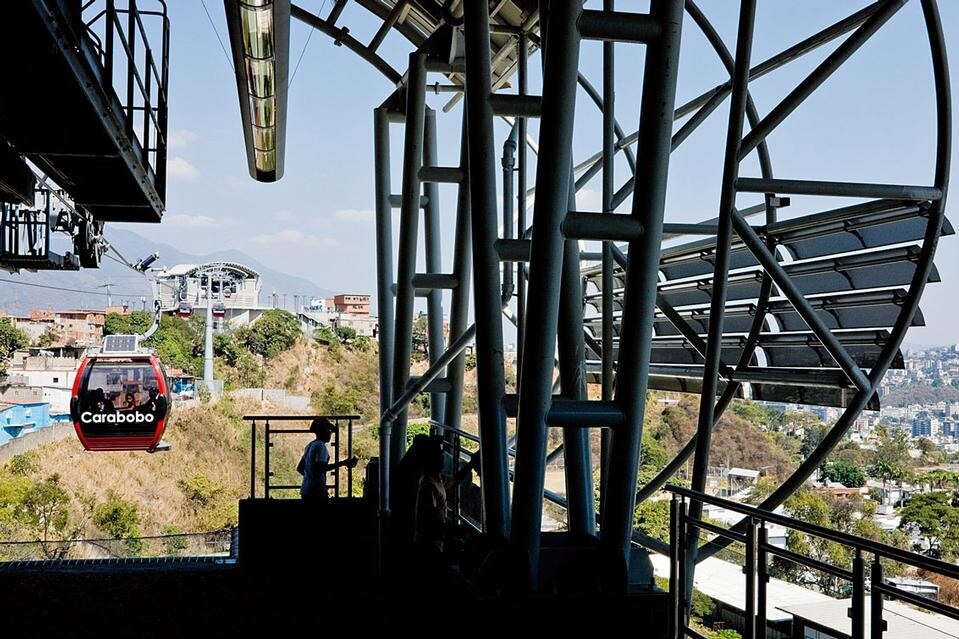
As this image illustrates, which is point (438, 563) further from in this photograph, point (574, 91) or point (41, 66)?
point (41, 66)

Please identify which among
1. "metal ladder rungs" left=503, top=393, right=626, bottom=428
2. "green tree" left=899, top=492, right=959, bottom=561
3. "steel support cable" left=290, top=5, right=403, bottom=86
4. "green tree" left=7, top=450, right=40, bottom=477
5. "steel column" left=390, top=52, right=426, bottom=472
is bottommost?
"green tree" left=7, top=450, right=40, bottom=477

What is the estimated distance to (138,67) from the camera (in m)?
7.34

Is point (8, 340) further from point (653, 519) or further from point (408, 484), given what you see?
point (408, 484)

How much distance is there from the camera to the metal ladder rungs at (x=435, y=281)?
7621mm

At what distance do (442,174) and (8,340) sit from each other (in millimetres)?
71353

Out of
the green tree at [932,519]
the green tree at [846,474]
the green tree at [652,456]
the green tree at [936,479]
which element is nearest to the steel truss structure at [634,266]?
the green tree at [932,519]

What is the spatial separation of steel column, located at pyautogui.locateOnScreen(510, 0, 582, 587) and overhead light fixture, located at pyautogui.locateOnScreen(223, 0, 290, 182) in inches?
97.5

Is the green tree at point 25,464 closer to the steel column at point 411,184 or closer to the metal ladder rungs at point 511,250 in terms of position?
the steel column at point 411,184

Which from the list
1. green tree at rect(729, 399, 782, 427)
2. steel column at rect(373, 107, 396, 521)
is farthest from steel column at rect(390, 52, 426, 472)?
green tree at rect(729, 399, 782, 427)

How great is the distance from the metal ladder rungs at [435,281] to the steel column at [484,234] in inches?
104

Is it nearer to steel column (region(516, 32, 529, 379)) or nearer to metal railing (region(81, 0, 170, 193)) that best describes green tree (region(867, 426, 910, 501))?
steel column (region(516, 32, 529, 379))

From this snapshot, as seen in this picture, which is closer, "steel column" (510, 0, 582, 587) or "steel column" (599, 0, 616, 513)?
"steel column" (510, 0, 582, 587)

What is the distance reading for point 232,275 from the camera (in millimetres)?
59781

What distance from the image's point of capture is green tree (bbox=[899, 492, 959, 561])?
114 ft
